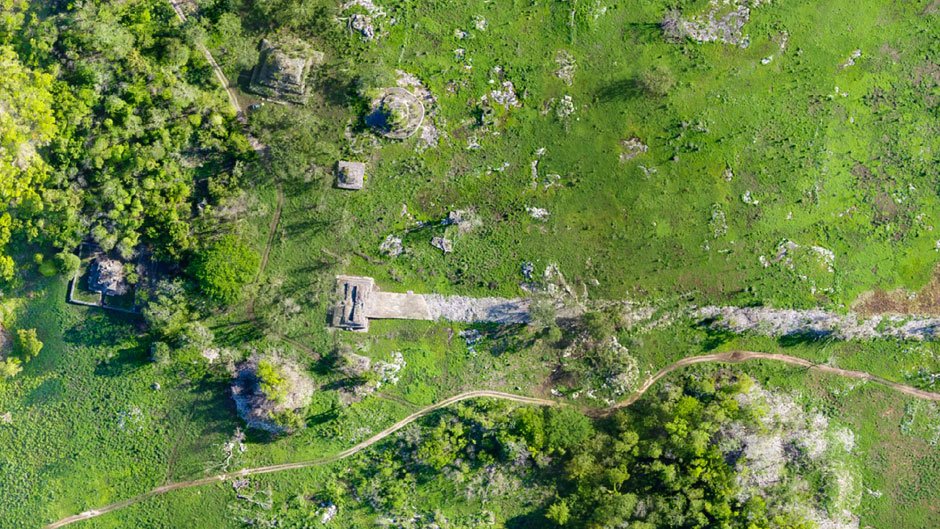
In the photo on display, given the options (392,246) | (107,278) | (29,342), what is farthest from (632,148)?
(29,342)

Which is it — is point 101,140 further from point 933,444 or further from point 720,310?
point 933,444

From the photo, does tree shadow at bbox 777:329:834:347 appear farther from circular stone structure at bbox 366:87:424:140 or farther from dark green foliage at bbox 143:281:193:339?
dark green foliage at bbox 143:281:193:339

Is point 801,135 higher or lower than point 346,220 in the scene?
higher

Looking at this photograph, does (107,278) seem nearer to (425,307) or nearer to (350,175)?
(350,175)

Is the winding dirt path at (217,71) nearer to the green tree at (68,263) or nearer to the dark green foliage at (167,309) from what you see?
the dark green foliage at (167,309)

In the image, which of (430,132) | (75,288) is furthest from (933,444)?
(75,288)
